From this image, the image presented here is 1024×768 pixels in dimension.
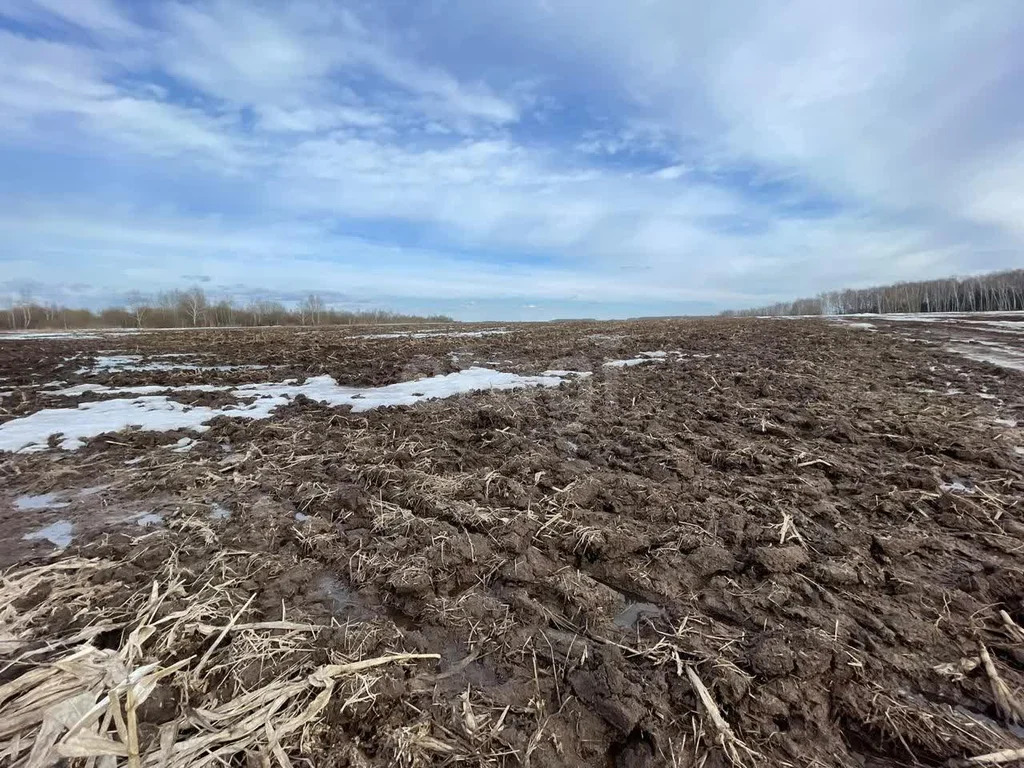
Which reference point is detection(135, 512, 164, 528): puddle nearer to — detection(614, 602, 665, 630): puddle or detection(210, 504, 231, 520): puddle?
detection(210, 504, 231, 520): puddle

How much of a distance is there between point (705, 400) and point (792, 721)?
21.8 feet

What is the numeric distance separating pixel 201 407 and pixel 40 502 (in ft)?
12.5

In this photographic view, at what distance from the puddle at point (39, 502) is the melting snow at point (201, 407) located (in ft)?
5.50

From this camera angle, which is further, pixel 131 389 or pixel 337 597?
pixel 131 389

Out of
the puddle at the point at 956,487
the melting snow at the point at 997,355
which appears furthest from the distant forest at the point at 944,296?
the puddle at the point at 956,487

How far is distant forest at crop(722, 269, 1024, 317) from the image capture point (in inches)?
3386

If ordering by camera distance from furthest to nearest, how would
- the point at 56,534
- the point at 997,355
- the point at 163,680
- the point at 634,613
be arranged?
the point at 997,355 → the point at 56,534 → the point at 634,613 → the point at 163,680

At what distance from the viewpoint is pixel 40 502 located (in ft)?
14.7

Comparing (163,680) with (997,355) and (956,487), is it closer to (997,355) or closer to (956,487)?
(956,487)

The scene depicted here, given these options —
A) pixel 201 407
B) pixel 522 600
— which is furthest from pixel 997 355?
pixel 201 407

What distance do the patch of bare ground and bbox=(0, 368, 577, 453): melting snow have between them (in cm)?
65

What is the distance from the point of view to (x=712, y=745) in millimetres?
2064

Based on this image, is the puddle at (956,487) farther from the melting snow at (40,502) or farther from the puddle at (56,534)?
the melting snow at (40,502)

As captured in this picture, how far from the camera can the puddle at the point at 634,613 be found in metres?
2.88
